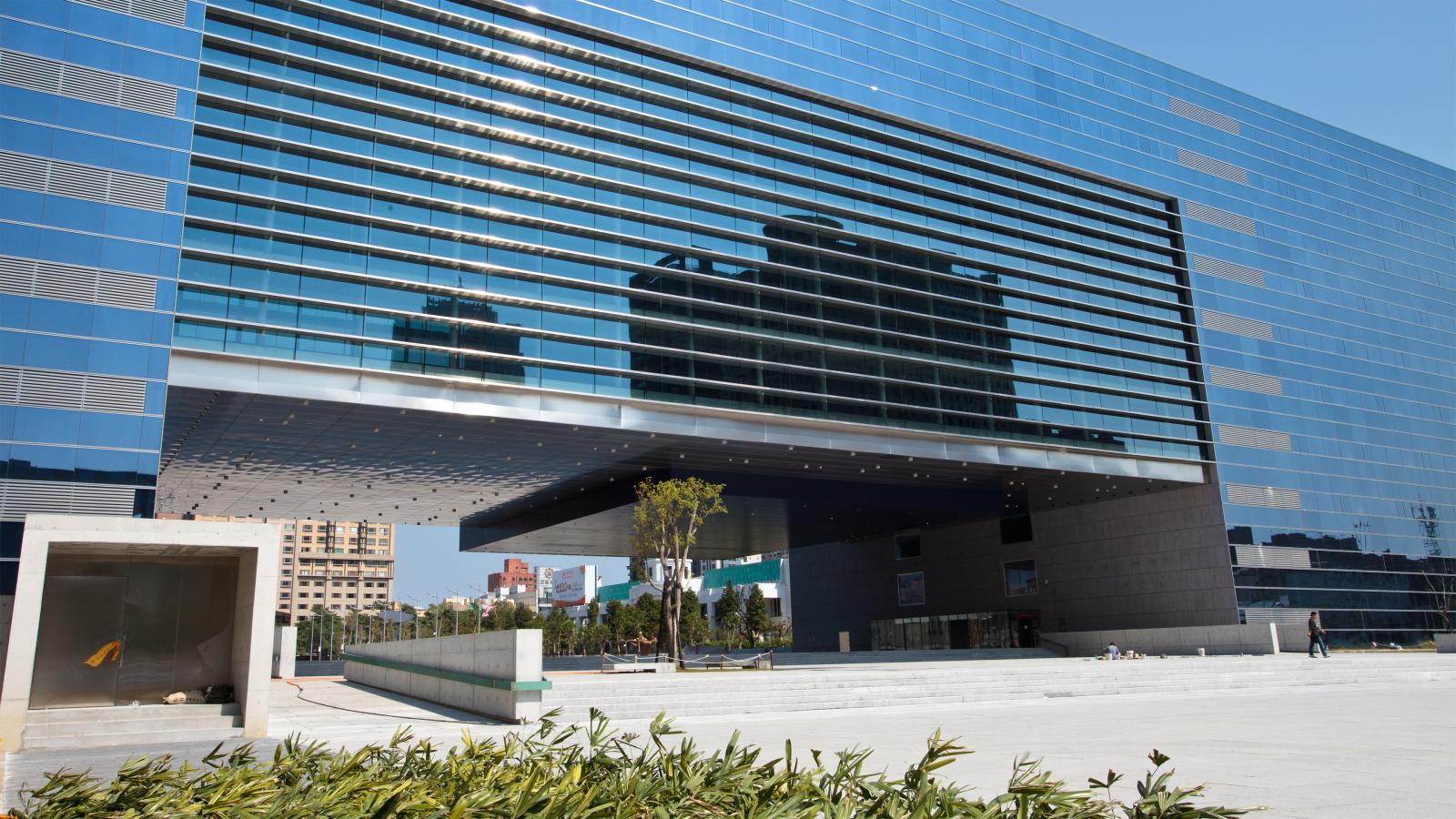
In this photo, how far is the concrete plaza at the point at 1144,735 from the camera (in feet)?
32.2

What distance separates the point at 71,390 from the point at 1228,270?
5132 cm

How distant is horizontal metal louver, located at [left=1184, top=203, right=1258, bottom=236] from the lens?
5194cm

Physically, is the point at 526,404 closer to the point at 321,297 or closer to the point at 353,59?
the point at 321,297

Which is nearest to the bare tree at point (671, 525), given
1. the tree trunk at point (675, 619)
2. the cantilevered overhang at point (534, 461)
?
the tree trunk at point (675, 619)

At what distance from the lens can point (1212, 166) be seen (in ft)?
175

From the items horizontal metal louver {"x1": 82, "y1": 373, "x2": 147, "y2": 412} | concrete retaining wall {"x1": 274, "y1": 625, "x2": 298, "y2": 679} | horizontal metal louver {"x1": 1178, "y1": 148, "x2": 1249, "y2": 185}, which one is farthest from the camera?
horizontal metal louver {"x1": 1178, "y1": 148, "x2": 1249, "y2": 185}

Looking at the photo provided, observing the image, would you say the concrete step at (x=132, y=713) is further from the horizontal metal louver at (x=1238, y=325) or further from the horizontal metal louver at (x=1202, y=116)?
the horizontal metal louver at (x=1202, y=116)

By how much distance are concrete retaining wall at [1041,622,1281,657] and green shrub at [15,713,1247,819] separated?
4750cm

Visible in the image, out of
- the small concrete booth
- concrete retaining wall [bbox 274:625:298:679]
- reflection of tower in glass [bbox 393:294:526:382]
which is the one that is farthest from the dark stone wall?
the small concrete booth

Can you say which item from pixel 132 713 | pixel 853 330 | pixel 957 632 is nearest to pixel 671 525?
pixel 853 330

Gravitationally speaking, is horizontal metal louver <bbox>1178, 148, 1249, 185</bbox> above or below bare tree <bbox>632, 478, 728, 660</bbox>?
above

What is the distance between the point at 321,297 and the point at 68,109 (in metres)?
8.27

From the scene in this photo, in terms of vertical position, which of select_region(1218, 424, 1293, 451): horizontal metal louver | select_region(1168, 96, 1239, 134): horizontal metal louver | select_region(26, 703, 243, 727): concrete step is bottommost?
select_region(26, 703, 243, 727): concrete step

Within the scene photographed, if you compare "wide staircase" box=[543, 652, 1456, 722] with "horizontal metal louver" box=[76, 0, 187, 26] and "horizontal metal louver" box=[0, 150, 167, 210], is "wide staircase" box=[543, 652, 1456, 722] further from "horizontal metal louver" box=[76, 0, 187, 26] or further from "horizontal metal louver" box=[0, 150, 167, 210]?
"horizontal metal louver" box=[76, 0, 187, 26]
